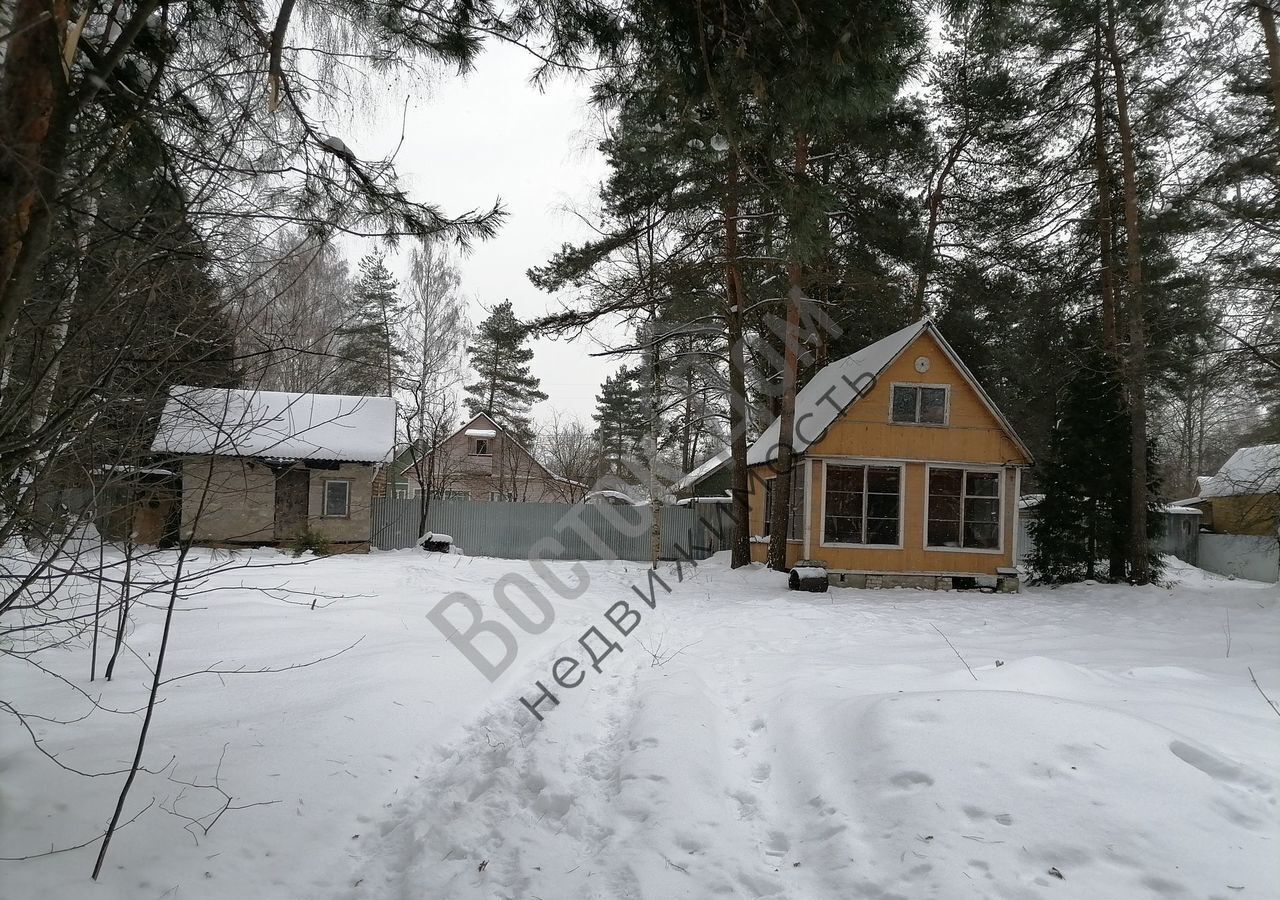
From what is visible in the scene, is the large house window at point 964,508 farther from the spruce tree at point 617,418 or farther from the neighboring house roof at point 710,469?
the spruce tree at point 617,418

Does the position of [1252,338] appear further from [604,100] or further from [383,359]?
[383,359]

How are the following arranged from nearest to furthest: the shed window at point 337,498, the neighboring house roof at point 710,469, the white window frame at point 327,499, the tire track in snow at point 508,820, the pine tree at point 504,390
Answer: the tire track in snow at point 508,820
the white window frame at point 327,499
the shed window at point 337,498
the neighboring house roof at point 710,469
the pine tree at point 504,390

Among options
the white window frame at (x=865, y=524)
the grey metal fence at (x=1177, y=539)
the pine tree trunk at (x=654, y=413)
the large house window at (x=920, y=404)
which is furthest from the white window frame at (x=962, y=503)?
the grey metal fence at (x=1177, y=539)

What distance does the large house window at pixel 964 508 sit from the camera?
46.5 ft

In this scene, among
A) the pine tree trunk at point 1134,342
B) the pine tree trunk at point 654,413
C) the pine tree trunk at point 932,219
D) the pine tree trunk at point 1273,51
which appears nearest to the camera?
the pine tree trunk at point 1273,51

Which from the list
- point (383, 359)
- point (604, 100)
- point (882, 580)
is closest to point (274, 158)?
point (604, 100)

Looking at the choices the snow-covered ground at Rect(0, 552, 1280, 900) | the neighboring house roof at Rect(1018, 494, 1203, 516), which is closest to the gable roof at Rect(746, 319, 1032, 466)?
the snow-covered ground at Rect(0, 552, 1280, 900)

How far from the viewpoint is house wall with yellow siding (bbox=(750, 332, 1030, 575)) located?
45.5 feet

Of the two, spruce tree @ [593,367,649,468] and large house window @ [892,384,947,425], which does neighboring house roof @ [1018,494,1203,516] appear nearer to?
large house window @ [892,384,947,425]

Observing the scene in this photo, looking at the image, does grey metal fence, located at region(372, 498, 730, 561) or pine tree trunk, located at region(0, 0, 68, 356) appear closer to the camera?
pine tree trunk, located at region(0, 0, 68, 356)

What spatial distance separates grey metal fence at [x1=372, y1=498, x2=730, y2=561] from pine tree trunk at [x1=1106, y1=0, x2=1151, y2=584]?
10.2 metres

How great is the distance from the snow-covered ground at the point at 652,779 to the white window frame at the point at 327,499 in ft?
39.2

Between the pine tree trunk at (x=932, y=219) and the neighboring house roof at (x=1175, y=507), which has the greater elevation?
the pine tree trunk at (x=932, y=219)

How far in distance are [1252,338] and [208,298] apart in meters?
12.4
